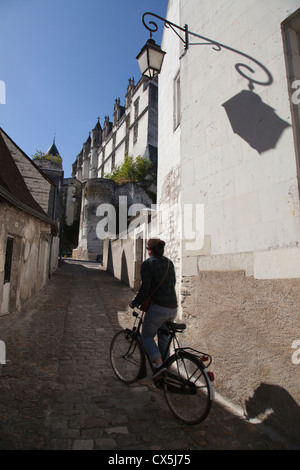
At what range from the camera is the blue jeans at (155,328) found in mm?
2867

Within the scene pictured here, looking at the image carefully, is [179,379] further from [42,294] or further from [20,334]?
[42,294]

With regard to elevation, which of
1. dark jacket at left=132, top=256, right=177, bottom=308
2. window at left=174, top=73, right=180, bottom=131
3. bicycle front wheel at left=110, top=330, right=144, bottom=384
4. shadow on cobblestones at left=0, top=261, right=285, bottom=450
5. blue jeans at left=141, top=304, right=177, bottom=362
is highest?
window at left=174, top=73, right=180, bottom=131

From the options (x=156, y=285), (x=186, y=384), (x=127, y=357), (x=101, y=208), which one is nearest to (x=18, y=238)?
(x=127, y=357)

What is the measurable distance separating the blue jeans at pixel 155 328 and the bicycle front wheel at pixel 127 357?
322mm

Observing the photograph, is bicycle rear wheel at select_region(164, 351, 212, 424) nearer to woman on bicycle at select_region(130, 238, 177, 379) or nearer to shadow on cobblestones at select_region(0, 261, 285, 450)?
shadow on cobblestones at select_region(0, 261, 285, 450)

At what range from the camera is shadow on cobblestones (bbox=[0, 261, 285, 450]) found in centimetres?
215

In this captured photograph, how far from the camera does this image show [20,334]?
4969 millimetres

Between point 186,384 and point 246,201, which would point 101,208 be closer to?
point 246,201

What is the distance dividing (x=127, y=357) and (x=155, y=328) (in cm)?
74

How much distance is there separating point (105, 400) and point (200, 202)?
2694mm

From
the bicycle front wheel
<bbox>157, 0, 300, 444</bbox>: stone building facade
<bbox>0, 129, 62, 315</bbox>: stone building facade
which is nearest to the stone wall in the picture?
<bbox>0, 129, 62, 315</bbox>: stone building facade

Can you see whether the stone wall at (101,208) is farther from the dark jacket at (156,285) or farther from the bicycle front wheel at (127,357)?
the dark jacket at (156,285)

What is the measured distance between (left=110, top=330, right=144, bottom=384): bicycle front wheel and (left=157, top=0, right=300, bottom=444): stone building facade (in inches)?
32.7
